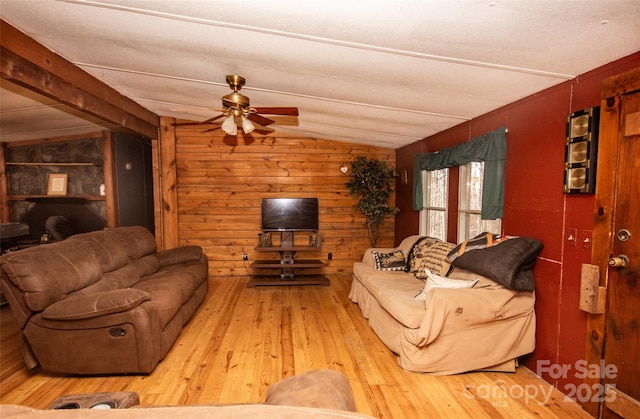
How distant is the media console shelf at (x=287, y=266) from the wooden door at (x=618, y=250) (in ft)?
11.0

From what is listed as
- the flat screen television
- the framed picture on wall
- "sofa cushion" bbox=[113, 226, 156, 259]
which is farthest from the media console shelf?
the framed picture on wall

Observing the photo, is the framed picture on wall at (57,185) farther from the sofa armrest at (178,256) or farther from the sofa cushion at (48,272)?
the sofa cushion at (48,272)

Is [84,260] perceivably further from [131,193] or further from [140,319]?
[131,193]

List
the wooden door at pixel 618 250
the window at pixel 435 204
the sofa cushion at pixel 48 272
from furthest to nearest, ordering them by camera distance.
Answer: the window at pixel 435 204, the sofa cushion at pixel 48 272, the wooden door at pixel 618 250

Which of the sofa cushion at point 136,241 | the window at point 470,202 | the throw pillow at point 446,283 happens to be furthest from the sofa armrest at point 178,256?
the window at point 470,202

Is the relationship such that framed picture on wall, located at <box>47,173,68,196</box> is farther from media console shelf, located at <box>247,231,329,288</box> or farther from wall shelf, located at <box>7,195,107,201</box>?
media console shelf, located at <box>247,231,329,288</box>

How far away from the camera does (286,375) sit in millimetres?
2436

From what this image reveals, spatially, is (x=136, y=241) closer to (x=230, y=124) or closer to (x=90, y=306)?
(x=90, y=306)

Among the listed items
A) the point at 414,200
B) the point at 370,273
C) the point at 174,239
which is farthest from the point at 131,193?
the point at 414,200

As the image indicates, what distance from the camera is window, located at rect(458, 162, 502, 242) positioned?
337 centimetres

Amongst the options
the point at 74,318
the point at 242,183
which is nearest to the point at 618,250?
the point at 74,318

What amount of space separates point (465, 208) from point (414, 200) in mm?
1055

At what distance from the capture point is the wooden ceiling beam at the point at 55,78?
210 cm

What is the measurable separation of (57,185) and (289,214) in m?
3.57
